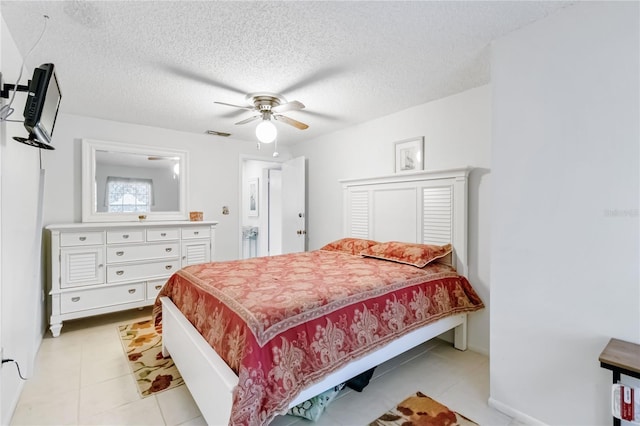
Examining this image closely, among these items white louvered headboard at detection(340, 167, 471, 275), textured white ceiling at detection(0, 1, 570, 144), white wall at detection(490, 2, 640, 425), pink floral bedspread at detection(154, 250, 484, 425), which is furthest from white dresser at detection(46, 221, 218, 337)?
white wall at detection(490, 2, 640, 425)

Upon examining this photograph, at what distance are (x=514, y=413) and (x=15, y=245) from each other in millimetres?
3136

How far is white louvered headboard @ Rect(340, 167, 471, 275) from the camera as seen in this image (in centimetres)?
268

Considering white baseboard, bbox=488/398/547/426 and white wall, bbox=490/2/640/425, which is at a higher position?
white wall, bbox=490/2/640/425

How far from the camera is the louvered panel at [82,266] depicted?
299cm

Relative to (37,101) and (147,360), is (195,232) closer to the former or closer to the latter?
(147,360)

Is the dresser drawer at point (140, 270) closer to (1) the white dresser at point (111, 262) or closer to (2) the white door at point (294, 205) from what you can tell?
(1) the white dresser at point (111, 262)

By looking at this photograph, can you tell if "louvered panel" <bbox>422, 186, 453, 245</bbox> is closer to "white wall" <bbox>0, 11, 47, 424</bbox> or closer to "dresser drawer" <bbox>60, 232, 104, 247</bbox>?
"white wall" <bbox>0, 11, 47, 424</bbox>

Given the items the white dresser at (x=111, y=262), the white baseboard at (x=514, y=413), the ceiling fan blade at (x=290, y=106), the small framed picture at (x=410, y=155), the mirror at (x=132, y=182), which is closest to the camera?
the white baseboard at (x=514, y=413)

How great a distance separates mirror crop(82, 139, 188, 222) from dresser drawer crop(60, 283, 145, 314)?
0.85 meters

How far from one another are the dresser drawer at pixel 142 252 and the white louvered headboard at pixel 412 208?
217 centimetres

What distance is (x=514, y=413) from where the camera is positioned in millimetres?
1753

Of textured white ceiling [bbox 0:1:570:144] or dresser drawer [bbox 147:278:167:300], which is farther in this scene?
dresser drawer [bbox 147:278:167:300]

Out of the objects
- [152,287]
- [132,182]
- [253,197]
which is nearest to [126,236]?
[152,287]

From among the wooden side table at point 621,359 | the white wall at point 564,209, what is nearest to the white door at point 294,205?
the white wall at point 564,209
